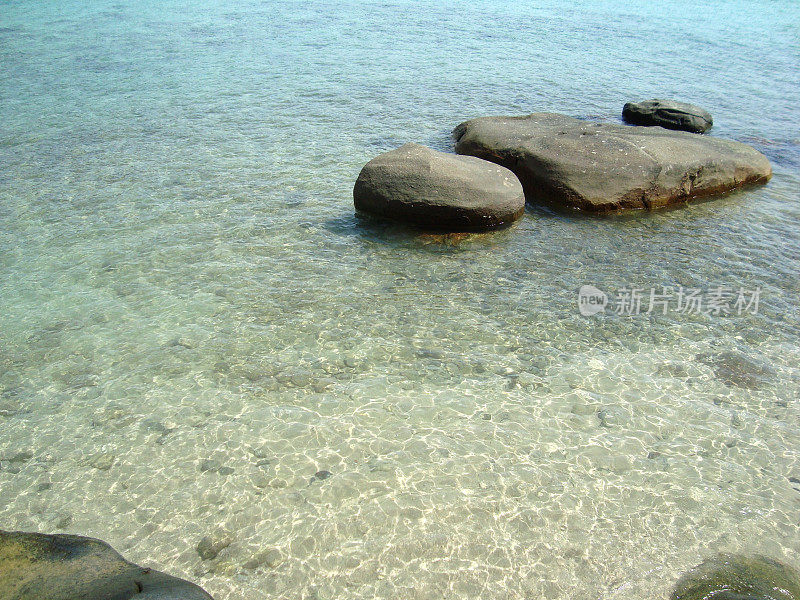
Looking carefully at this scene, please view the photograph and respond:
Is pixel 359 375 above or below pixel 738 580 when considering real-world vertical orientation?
below

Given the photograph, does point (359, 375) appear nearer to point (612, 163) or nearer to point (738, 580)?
point (738, 580)

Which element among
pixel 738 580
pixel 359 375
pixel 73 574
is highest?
pixel 73 574

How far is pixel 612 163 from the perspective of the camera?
7.83 metres

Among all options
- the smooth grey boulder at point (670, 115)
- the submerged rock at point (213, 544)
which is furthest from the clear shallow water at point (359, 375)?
the smooth grey boulder at point (670, 115)

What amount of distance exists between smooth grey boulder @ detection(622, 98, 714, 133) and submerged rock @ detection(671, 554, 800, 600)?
8.93 metres

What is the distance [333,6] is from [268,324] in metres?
20.1

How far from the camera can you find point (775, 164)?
9516 mm

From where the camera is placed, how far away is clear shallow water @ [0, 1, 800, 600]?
3631 millimetres

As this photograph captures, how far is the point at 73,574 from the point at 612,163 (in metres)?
7.23

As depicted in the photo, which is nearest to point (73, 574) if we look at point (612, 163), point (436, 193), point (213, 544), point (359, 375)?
point (213, 544)

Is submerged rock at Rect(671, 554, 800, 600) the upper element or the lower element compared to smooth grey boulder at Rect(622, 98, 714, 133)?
upper

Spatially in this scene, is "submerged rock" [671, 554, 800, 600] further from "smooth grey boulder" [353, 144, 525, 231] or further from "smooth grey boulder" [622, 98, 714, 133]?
"smooth grey boulder" [622, 98, 714, 133]

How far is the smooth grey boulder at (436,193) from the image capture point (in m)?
7.02

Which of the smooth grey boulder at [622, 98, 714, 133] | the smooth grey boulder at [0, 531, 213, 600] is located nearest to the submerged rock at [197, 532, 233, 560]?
the smooth grey boulder at [0, 531, 213, 600]
